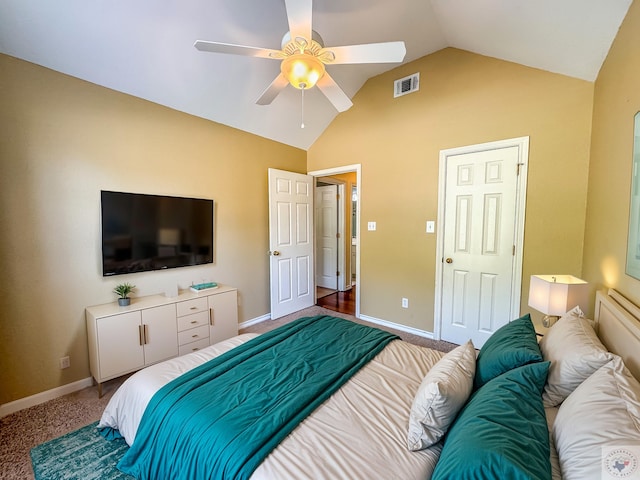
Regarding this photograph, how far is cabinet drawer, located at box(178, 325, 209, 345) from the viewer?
2.56 metres

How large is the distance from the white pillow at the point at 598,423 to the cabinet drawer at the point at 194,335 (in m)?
2.65

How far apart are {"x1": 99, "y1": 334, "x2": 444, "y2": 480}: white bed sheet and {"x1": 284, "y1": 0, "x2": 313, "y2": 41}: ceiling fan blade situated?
1.91m

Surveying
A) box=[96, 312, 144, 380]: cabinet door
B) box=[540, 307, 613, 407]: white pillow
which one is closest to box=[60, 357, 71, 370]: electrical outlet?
box=[96, 312, 144, 380]: cabinet door

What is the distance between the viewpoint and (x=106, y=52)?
83.7 inches

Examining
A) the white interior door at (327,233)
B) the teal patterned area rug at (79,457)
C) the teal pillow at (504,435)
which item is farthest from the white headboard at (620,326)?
the white interior door at (327,233)

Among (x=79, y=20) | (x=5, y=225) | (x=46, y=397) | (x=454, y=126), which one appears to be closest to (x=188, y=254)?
(x=5, y=225)

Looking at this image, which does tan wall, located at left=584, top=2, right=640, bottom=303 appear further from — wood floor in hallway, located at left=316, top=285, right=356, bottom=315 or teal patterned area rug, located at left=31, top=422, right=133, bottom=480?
teal patterned area rug, located at left=31, top=422, right=133, bottom=480

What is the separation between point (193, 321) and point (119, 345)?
59 cm

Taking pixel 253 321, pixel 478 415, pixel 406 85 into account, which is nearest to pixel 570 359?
pixel 478 415

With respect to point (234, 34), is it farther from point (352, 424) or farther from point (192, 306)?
point (352, 424)

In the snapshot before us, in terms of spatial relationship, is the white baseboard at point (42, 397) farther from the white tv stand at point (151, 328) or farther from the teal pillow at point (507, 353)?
the teal pillow at point (507, 353)

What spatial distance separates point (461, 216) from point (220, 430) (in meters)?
2.82

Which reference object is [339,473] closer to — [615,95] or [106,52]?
[615,95]

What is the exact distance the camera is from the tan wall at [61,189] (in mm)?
1979
